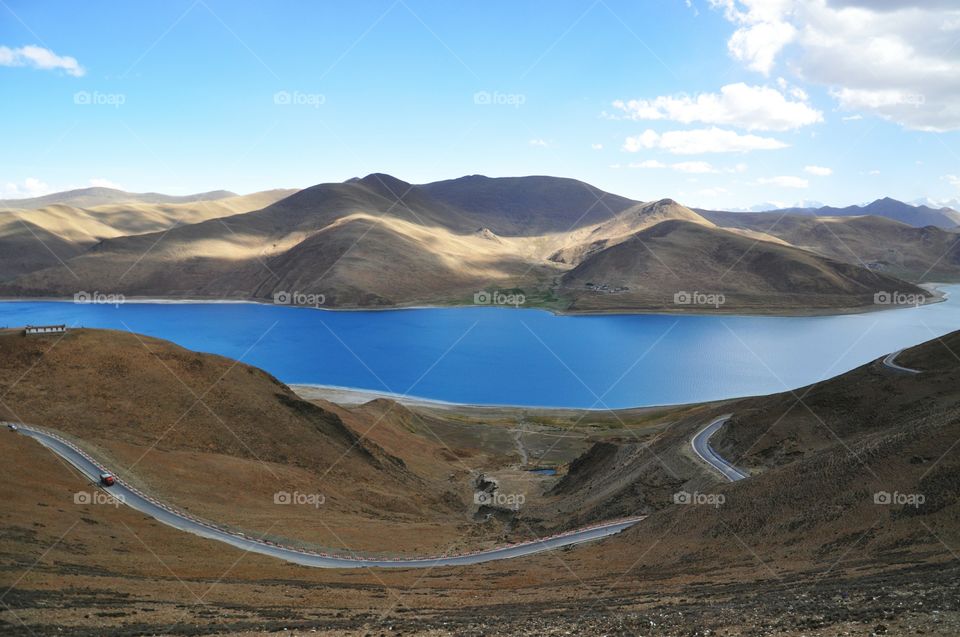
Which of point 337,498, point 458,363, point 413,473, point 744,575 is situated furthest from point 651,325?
point 744,575

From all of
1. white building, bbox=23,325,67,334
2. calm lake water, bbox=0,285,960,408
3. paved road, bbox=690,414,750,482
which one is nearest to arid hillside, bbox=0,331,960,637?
paved road, bbox=690,414,750,482

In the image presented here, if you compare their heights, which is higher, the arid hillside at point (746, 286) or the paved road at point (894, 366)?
the arid hillside at point (746, 286)

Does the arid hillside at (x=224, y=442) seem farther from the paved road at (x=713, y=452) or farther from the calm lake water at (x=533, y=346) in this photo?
the calm lake water at (x=533, y=346)

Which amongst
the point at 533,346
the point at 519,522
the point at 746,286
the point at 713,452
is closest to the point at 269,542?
the point at 519,522

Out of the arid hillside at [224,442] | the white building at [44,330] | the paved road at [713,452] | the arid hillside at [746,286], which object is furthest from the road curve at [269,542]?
the arid hillside at [746,286]

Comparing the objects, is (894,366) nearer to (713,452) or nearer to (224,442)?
(713,452)

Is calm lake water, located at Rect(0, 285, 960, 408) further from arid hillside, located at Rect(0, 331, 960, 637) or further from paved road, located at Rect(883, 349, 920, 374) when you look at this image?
arid hillside, located at Rect(0, 331, 960, 637)
